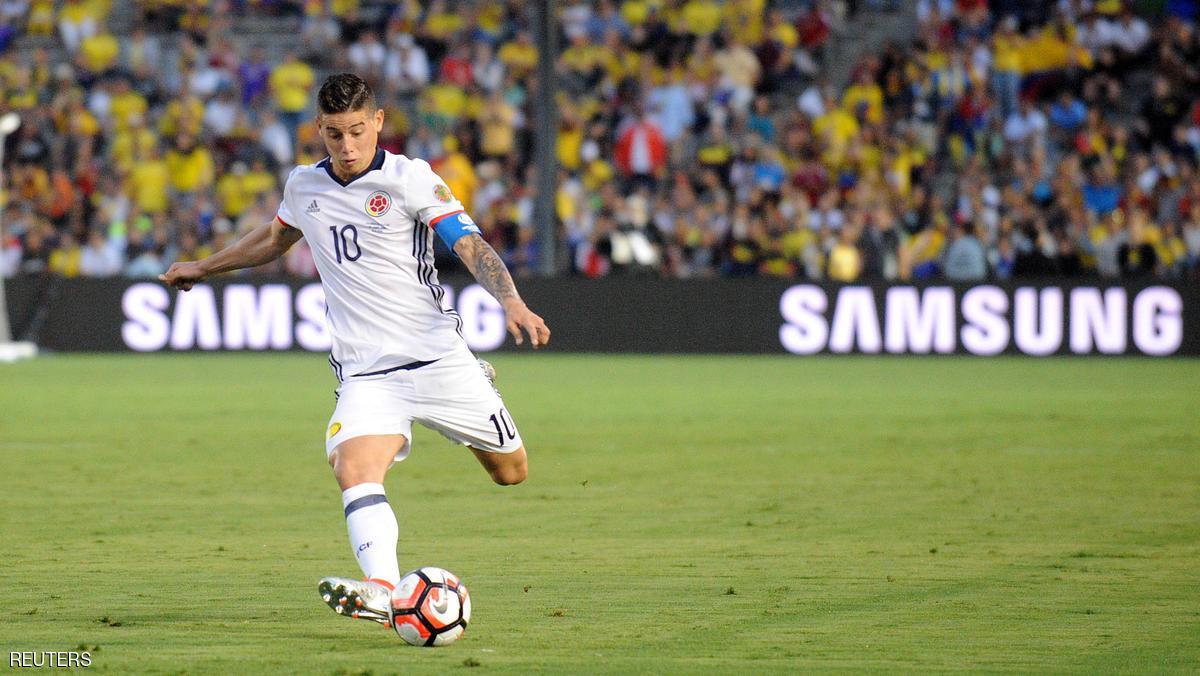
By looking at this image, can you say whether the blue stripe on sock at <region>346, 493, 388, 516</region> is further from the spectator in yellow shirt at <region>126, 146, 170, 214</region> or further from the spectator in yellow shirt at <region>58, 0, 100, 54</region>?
the spectator in yellow shirt at <region>58, 0, 100, 54</region>

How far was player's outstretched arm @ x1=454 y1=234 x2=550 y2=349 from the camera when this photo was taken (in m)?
5.99

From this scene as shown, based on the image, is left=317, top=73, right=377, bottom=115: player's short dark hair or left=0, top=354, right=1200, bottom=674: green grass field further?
left=317, top=73, right=377, bottom=115: player's short dark hair

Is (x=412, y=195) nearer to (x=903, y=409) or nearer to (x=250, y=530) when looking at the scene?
(x=250, y=530)

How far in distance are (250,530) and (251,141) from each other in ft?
59.8

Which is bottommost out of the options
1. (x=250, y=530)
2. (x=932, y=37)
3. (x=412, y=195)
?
(x=250, y=530)

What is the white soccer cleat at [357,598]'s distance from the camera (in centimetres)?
585

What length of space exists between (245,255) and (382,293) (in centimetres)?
79

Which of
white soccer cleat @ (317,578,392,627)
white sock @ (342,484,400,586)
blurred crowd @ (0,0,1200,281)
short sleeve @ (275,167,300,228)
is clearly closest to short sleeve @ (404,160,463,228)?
short sleeve @ (275,167,300,228)

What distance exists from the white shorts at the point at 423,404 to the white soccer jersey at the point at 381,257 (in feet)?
0.18

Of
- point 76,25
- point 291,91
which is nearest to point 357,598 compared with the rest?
point 291,91

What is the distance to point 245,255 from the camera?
6.98 metres

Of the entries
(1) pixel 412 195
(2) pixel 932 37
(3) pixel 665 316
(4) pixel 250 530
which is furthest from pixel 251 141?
(1) pixel 412 195

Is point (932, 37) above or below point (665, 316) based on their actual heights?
above

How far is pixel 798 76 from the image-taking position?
87.4 feet
